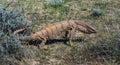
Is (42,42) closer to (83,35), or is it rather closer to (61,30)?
(61,30)

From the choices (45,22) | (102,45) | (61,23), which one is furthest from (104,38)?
(45,22)

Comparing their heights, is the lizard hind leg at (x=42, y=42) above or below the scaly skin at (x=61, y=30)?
below

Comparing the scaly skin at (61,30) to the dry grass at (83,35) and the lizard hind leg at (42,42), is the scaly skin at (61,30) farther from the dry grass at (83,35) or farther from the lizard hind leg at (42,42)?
the dry grass at (83,35)

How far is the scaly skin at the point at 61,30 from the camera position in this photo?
21.7 feet

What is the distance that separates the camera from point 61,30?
6.74 meters

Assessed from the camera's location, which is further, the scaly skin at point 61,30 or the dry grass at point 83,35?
the scaly skin at point 61,30

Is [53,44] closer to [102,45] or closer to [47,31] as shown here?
[47,31]

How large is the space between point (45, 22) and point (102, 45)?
4.49ft

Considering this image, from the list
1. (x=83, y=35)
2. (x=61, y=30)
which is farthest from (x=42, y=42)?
(x=83, y=35)

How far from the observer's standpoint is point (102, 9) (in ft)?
25.6

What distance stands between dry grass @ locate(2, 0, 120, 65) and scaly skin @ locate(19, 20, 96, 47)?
134mm

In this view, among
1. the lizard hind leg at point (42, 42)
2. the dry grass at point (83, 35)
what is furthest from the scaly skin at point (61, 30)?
the dry grass at point (83, 35)

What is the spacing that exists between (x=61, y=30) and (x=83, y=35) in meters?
0.44

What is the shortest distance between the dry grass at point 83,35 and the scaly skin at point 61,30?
134 mm
